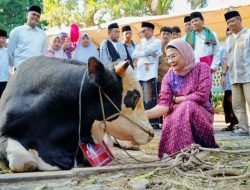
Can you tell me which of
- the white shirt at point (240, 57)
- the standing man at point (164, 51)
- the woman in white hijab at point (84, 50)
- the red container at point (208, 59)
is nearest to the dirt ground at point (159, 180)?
the white shirt at point (240, 57)

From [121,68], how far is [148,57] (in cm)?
459

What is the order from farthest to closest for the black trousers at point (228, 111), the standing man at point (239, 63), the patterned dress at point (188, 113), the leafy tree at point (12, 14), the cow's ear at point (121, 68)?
the leafy tree at point (12, 14) < the black trousers at point (228, 111) < the standing man at point (239, 63) < the patterned dress at point (188, 113) < the cow's ear at point (121, 68)

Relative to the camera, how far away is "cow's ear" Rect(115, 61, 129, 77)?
13.9 ft

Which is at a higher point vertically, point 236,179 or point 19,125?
point 19,125

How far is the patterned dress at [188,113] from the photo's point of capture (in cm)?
468

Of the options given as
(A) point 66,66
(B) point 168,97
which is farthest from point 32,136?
(B) point 168,97

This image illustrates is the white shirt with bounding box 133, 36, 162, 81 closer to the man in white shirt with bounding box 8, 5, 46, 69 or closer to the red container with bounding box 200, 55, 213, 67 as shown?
the red container with bounding box 200, 55, 213, 67

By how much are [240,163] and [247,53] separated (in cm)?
382

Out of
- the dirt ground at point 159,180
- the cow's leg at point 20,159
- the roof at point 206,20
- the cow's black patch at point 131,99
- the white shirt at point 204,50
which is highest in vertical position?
the roof at point 206,20

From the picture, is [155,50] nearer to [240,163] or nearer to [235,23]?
[235,23]

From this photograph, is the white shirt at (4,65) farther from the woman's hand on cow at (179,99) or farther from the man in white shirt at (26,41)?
the woman's hand on cow at (179,99)

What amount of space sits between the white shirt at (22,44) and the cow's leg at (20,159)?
3437 millimetres

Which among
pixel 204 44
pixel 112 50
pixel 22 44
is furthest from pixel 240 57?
pixel 22 44

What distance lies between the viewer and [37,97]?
4.28m
